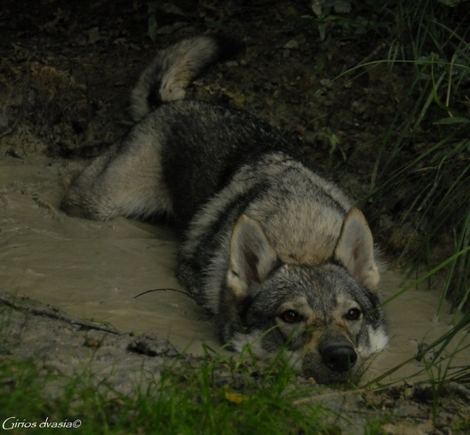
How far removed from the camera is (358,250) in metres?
5.78

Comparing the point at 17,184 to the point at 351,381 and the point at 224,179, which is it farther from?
the point at 351,381

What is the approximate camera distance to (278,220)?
240 inches

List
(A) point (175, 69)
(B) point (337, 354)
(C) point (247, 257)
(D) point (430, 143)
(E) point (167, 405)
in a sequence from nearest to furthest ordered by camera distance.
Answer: (E) point (167, 405), (B) point (337, 354), (C) point (247, 257), (D) point (430, 143), (A) point (175, 69)

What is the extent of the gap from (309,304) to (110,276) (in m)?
1.76

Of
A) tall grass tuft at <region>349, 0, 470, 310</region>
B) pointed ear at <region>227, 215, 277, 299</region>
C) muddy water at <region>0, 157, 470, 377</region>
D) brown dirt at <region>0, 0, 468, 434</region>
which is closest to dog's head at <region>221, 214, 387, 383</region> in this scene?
pointed ear at <region>227, 215, 277, 299</region>

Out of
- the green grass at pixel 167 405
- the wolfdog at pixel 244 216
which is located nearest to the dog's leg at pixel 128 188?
the wolfdog at pixel 244 216

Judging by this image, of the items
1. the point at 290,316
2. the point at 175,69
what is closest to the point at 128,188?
the point at 175,69

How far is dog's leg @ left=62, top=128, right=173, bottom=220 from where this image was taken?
25.3 feet

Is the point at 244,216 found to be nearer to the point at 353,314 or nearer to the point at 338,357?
the point at 353,314

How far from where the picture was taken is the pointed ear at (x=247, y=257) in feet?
18.2

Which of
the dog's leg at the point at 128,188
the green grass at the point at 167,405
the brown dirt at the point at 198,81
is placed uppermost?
the green grass at the point at 167,405

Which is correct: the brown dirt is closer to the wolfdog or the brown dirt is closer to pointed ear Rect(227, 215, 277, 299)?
the wolfdog

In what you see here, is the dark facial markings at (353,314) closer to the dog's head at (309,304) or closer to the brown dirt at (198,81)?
the dog's head at (309,304)

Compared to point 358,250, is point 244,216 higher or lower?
higher
